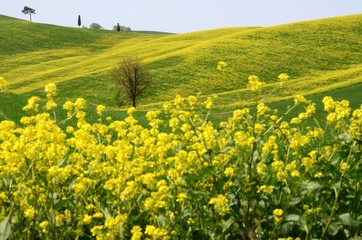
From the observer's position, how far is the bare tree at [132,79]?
5216 cm

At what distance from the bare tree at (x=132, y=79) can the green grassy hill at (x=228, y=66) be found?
1.63 metres

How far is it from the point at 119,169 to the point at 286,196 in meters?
1.53

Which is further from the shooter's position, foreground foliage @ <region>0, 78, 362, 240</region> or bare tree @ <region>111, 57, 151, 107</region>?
bare tree @ <region>111, 57, 151, 107</region>

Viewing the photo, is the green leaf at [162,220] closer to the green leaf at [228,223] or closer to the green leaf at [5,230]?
the green leaf at [228,223]

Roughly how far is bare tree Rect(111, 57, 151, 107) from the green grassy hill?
1.63 m

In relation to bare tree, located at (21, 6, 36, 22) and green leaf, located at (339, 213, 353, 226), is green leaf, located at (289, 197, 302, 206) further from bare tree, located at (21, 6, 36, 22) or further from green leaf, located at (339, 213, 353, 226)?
bare tree, located at (21, 6, 36, 22)

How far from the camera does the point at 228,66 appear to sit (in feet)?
191

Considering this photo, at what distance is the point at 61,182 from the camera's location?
198 inches

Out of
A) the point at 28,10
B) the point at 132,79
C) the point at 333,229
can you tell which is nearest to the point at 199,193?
the point at 333,229

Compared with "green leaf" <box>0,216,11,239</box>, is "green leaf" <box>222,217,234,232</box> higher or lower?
lower

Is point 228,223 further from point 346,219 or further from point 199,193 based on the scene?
point 346,219

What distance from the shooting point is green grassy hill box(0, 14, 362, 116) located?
5210 cm

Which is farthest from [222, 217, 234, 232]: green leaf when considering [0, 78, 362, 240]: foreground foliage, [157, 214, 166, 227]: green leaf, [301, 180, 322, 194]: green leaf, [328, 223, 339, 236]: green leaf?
[328, 223, 339, 236]: green leaf

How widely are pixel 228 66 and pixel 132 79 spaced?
11524 millimetres
